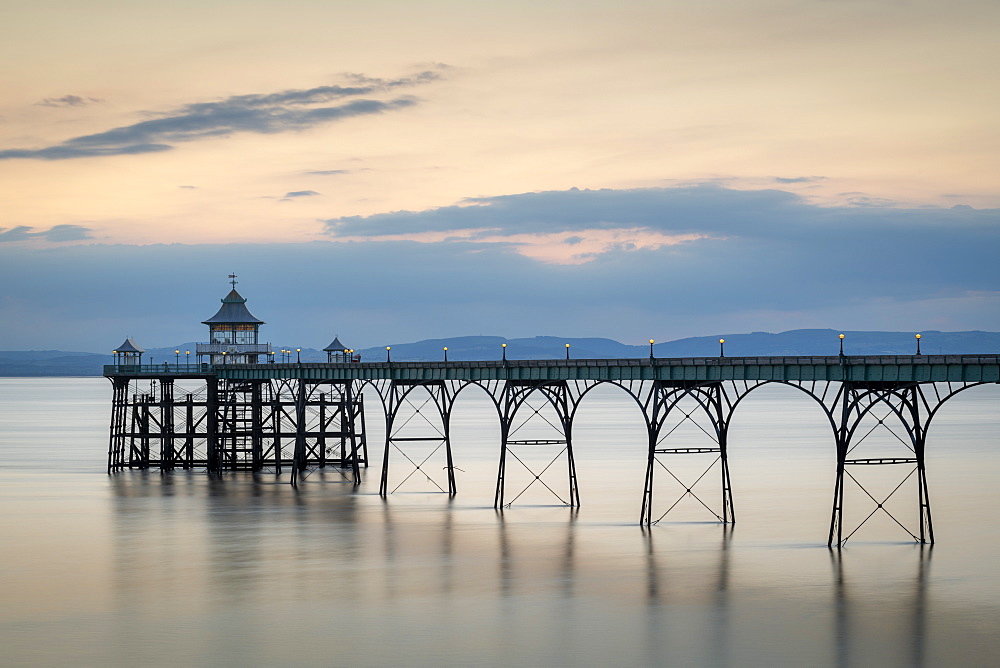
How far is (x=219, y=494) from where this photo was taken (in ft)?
235

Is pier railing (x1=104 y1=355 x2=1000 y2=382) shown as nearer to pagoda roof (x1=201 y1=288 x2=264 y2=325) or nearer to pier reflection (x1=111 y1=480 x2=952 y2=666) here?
pier reflection (x1=111 y1=480 x2=952 y2=666)

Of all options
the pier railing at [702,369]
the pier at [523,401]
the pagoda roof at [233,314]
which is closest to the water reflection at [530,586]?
the pier at [523,401]

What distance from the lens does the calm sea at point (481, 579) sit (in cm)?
3447

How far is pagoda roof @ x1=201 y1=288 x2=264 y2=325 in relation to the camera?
96750 mm

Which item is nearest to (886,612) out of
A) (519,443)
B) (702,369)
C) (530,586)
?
(530,586)

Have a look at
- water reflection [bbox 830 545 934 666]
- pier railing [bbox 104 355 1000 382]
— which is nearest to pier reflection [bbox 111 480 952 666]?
water reflection [bbox 830 545 934 666]

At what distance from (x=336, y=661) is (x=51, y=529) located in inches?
1157

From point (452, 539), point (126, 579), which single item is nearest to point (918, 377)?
point (452, 539)

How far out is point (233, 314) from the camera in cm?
9738

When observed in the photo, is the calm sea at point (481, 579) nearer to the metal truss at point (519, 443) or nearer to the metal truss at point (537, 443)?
the metal truss at point (519, 443)

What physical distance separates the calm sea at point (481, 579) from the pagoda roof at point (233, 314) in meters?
22.2

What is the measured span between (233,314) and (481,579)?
191 ft

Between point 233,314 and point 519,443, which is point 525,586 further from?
point 233,314

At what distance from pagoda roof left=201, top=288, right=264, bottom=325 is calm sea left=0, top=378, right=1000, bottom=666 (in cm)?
2217
